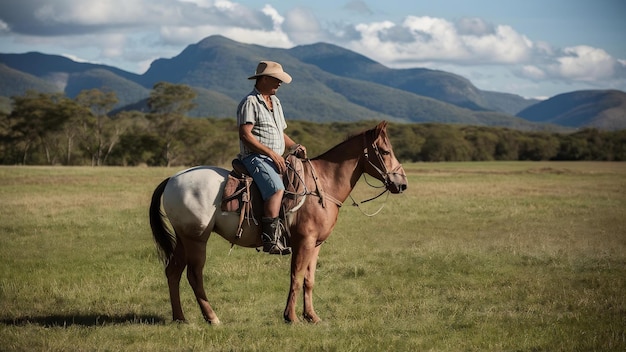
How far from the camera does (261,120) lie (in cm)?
909

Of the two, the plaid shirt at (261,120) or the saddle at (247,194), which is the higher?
the plaid shirt at (261,120)

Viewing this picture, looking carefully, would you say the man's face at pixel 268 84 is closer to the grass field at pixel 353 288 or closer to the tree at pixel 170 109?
the grass field at pixel 353 288

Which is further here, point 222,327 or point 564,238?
point 564,238

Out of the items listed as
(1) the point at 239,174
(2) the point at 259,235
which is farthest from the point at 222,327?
(1) the point at 239,174

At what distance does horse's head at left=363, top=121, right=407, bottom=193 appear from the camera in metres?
9.38

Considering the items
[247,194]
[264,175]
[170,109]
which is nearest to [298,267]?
[247,194]

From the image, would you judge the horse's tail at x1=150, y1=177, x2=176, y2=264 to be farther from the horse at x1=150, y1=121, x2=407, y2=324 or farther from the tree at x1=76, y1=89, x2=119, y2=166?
the tree at x1=76, y1=89, x2=119, y2=166

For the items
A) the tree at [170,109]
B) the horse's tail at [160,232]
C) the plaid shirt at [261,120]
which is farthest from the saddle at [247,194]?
the tree at [170,109]

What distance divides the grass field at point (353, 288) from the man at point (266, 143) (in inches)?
56.1

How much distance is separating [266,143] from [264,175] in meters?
0.48

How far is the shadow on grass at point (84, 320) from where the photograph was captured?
9.25 m

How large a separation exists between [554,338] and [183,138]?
8388 centimetres

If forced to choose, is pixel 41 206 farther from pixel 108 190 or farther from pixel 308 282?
pixel 308 282

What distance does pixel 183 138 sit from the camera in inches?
3519
